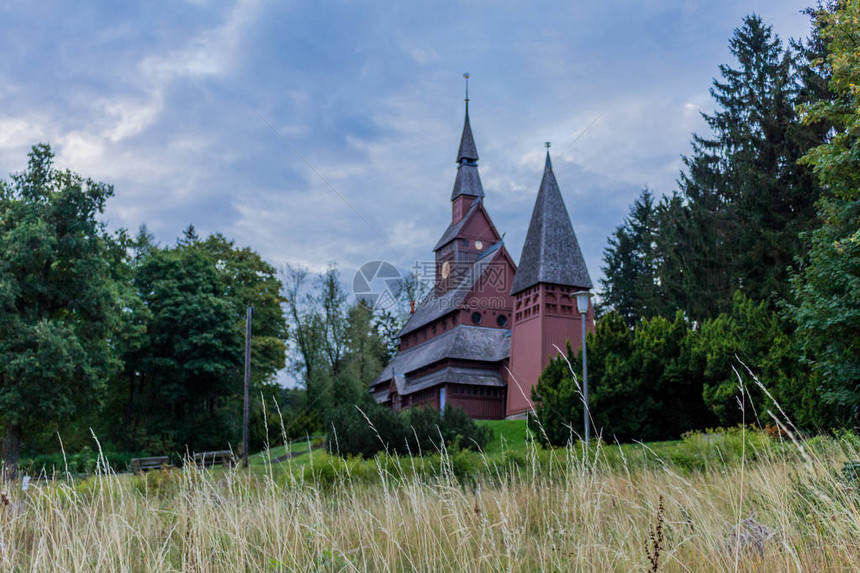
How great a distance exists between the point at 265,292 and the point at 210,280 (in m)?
4.62

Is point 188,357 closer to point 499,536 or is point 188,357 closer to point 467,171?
point 467,171

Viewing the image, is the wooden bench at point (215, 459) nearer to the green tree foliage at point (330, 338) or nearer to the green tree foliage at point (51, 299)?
the green tree foliage at point (51, 299)

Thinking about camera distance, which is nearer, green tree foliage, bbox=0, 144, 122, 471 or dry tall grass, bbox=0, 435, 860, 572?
dry tall grass, bbox=0, 435, 860, 572

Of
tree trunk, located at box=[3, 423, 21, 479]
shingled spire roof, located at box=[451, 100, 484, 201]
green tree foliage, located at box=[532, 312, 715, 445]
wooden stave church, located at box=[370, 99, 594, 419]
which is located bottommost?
tree trunk, located at box=[3, 423, 21, 479]

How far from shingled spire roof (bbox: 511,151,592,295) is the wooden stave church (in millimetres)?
46

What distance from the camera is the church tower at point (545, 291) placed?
94.5ft

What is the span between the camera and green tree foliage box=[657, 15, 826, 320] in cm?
2569

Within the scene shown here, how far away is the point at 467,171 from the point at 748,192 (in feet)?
73.4

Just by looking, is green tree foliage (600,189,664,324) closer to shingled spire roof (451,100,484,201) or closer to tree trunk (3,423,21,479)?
shingled spire roof (451,100,484,201)

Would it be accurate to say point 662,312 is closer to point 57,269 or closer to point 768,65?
point 768,65

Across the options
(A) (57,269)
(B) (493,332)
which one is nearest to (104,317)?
(A) (57,269)

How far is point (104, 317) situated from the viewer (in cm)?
2488

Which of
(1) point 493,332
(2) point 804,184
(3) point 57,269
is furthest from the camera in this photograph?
(1) point 493,332

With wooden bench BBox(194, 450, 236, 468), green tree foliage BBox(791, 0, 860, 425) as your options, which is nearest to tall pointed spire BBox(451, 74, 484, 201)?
wooden bench BBox(194, 450, 236, 468)
